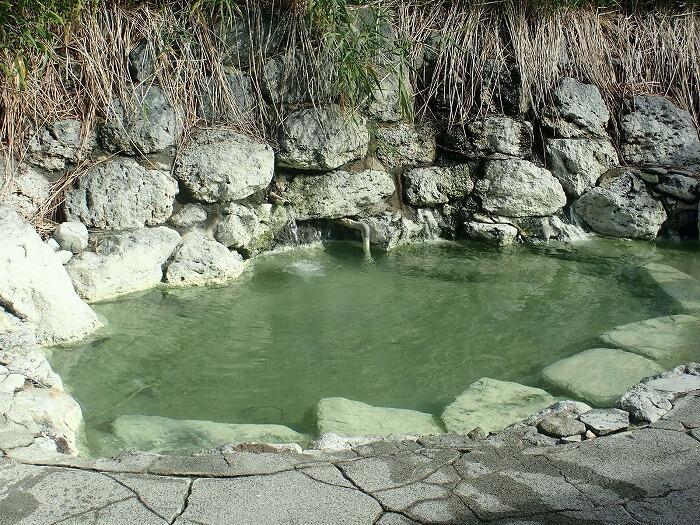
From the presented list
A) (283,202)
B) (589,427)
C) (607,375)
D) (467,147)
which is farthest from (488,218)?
(589,427)

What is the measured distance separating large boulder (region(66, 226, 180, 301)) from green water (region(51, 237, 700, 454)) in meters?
0.08

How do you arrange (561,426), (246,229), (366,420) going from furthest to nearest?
(246,229)
(366,420)
(561,426)

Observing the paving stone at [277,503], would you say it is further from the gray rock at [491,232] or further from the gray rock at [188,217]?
the gray rock at [491,232]

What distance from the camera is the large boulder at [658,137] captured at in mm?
5043

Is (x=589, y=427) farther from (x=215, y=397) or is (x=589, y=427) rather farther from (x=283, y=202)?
(x=283, y=202)

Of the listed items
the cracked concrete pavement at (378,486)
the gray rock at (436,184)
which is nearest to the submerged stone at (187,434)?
the cracked concrete pavement at (378,486)

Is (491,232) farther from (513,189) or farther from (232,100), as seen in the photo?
(232,100)

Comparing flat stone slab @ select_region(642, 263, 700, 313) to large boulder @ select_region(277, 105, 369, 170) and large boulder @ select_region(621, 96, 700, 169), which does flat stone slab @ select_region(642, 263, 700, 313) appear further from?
large boulder @ select_region(277, 105, 369, 170)

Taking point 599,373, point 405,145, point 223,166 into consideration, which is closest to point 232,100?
point 223,166

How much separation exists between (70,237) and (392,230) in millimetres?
1782

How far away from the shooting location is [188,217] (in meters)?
4.15

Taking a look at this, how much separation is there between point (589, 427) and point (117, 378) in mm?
1661

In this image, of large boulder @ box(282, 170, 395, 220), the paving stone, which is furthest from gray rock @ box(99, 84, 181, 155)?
the paving stone

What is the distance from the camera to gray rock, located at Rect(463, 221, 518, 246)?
4.74m
